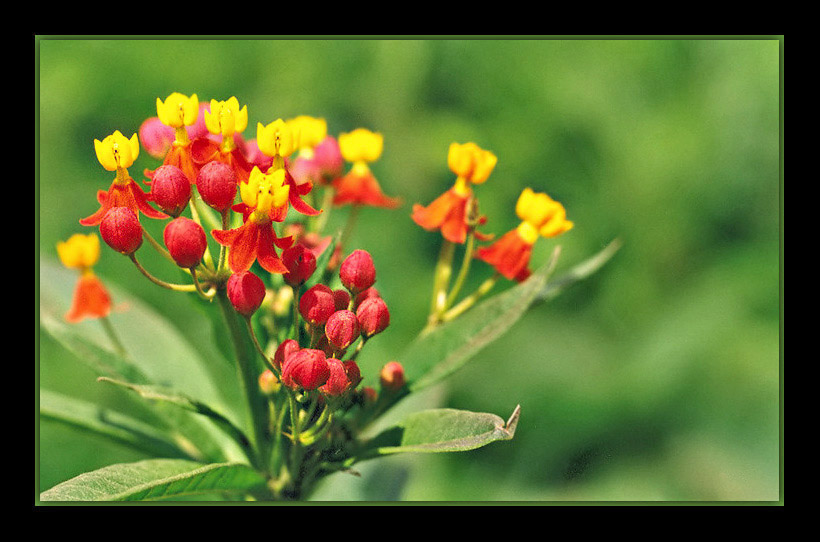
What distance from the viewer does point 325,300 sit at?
5.02 ft

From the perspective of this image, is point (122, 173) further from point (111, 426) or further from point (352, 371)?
point (111, 426)

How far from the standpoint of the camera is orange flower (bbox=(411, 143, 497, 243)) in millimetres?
1912

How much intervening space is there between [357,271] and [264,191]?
260 millimetres

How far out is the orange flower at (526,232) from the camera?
1934 mm

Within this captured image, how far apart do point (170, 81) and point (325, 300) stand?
3436mm

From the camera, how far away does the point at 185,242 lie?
4.66 feet

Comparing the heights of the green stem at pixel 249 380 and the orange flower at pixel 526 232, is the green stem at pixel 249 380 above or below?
below

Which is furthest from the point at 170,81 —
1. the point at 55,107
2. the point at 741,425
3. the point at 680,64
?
the point at 741,425

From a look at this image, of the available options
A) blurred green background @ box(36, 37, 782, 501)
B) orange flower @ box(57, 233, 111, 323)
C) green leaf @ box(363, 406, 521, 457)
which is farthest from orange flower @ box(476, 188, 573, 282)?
blurred green background @ box(36, 37, 782, 501)

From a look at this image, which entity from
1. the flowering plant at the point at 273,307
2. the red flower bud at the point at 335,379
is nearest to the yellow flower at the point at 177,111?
the flowering plant at the point at 273,307

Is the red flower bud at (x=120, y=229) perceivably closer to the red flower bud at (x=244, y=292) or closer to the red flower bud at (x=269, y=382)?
the red flower bud at (x=244, y=292)

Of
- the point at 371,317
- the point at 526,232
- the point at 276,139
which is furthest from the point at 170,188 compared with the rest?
the point at 526,232

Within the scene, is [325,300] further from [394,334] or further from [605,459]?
[605,459]

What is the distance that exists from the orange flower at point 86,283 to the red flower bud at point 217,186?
0.64 m
